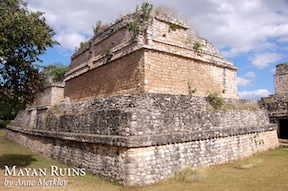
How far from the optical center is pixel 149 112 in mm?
7387

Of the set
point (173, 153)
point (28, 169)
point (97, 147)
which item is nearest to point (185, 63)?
point (173, 153)

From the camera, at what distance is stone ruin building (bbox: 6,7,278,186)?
7.07 metres

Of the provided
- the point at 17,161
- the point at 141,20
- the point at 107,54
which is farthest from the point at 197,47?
the point at 17,161

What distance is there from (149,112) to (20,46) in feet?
17.3

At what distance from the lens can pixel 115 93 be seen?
10.3m

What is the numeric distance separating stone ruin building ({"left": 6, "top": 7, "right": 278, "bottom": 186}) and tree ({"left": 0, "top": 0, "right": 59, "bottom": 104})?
7.47 ft

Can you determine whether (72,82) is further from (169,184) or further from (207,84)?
(169,184)

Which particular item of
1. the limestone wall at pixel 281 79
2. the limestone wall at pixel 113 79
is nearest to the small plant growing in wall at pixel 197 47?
the limestone wall at pixel 113 79

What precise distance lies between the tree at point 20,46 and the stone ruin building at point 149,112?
228 cm

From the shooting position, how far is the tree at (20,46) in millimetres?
7617

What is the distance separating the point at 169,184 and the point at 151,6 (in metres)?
7.16

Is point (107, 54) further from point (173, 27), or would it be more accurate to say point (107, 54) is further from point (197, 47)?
point (197, 47)

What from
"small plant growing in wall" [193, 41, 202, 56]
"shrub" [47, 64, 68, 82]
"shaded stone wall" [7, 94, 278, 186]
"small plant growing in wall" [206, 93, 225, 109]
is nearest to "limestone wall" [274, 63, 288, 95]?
"shaded stone wall" [7, 94, 278, 186]

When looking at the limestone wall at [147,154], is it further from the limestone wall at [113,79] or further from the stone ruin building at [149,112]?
the limestone wall at [113,79]
